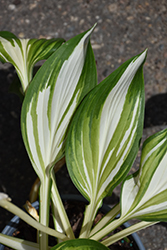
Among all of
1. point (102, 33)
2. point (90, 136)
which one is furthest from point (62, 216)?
point (102, 33)

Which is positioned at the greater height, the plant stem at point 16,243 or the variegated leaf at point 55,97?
the variegated leaf at point 55,97

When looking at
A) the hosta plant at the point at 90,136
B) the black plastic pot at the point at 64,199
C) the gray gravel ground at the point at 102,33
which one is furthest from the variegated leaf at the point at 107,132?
the gray gravel ground at the point at 102,33

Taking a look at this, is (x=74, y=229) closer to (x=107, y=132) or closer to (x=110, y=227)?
(x=110, y=227)

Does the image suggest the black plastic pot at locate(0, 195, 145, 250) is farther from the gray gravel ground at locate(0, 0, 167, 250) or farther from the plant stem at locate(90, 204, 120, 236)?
the gray gravel ground at locate(0, 0, 167, 250)

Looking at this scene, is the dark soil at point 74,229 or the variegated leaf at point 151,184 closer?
the variegated leaf at point 151,184

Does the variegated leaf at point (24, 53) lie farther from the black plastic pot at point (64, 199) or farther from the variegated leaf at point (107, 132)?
the black plastic pot at point (64, 199)

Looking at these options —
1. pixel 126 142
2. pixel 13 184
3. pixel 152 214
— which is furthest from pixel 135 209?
pixel 13 184

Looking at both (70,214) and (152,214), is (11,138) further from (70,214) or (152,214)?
(152,214)

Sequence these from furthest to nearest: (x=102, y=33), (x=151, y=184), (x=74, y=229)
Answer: (x=102, y=33) < (x=74, y=229) < (x=151, y=184)
